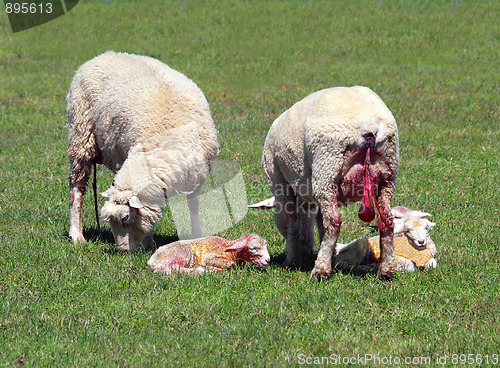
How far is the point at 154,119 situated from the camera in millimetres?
6887

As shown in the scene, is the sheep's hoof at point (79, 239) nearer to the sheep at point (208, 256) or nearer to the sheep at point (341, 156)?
the sheep at point (208, 256)

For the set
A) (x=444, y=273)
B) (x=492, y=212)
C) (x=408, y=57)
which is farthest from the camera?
(x=408, y=57)

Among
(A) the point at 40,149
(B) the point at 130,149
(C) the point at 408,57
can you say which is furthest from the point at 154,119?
(C) the point at 408,57

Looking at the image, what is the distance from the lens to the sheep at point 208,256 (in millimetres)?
6199

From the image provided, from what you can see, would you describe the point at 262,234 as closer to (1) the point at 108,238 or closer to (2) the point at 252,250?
(2) the point at 252,250

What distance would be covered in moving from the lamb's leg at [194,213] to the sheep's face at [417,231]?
2178 millimetres

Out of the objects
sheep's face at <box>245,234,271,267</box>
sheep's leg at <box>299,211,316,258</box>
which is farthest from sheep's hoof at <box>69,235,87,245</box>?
sheep's leg at <box>299,211,316,258</box>

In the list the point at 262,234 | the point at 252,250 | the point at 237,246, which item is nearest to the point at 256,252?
the point at 252,250

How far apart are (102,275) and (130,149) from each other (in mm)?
1437

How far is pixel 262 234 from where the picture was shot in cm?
774

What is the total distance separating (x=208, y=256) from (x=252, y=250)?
43cm

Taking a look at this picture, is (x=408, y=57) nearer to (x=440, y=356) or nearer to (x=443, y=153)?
Result: (x=443, y=153)

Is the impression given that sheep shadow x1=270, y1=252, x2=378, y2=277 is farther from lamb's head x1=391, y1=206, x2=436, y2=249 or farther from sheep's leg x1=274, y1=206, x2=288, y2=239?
lamb's head x1=391, y1=206, x2=436, y2=249

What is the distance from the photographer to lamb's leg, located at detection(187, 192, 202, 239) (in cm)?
711
